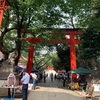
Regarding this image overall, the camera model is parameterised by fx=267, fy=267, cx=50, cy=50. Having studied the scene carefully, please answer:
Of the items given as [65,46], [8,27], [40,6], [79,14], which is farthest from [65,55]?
[40,6]

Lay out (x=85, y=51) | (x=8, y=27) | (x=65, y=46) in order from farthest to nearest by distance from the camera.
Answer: (x=65, y=46), (x=8, y=27), (x=85, y=51)

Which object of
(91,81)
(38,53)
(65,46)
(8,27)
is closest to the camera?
(91,81)

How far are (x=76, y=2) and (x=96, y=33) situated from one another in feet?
13.3

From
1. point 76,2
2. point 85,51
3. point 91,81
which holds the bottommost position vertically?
point 91,81

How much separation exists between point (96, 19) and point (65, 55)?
14.7 meters

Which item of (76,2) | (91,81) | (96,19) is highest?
(76,2)

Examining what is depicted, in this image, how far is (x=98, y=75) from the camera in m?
21.8

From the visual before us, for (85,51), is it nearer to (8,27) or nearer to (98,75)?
(98,75)

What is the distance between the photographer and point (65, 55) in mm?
38844

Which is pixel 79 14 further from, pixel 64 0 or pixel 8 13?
pixel 8 13

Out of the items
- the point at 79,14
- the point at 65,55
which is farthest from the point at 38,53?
the point at 79,14

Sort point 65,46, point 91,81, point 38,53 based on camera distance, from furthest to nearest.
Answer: point 38,53 < point 65,46 < point 91,81

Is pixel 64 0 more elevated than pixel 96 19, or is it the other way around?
pixel 64 0

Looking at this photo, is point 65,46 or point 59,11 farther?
point 65,46
